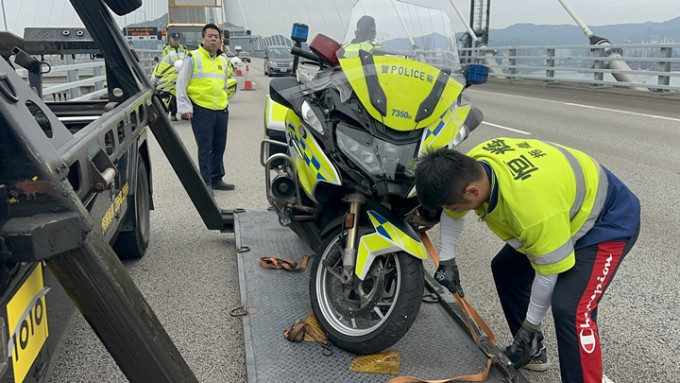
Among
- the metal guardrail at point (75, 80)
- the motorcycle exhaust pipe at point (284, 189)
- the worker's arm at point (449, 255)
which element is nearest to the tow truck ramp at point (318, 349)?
the worker's arm at point (449, 255)

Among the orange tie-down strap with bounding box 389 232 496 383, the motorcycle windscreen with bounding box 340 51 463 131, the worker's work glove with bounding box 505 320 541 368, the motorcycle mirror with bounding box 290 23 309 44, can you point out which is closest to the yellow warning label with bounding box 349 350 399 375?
the orange tie-down strap with bounding box 389 232 496 383

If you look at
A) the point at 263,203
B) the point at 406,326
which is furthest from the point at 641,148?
the point at 406,326

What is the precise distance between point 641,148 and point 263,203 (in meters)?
5.98

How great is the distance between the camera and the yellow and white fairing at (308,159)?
3.30 metres

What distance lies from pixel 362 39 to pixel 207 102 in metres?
3.81

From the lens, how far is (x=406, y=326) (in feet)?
9.91

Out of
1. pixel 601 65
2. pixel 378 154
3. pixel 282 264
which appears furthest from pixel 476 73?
pixel 601 65

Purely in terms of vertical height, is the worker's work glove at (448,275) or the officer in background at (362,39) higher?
the officer in background at (362,39)

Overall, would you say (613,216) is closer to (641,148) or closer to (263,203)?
(263,203)

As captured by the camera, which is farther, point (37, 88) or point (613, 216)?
point (37, 88)

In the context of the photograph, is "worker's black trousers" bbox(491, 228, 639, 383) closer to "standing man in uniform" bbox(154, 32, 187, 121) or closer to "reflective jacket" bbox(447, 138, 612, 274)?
"reflective jacket" bbox(447, 138, 612, 274)

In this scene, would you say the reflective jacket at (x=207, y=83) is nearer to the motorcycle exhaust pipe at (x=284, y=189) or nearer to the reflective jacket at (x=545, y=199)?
the motorcycle exhaust pipe at (x=284, y=189)

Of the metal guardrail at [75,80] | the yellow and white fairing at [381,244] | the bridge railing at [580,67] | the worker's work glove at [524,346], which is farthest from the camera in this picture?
the bridge railing at [580,67]

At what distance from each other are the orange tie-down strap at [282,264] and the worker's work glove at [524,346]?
169 centimetres
